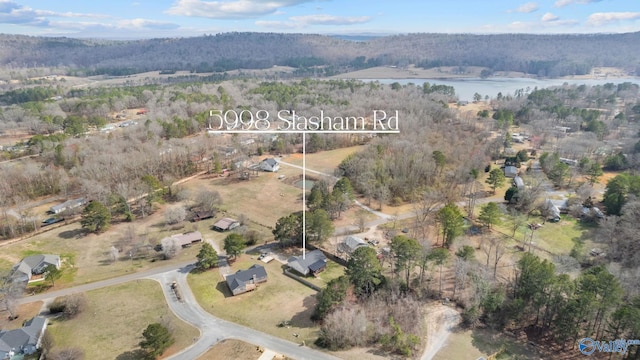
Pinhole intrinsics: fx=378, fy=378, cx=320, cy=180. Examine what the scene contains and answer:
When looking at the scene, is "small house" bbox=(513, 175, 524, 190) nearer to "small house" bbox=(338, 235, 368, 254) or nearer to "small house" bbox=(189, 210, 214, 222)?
"small house" bbox=(338, 235, 368, 254)

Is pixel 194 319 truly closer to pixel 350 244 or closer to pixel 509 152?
pixel 350 244

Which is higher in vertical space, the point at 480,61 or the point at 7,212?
the point at 480,61

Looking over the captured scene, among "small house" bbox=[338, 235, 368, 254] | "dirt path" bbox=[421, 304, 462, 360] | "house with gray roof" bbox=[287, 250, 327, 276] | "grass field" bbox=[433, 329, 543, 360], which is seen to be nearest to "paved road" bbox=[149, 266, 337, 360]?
"dirt path" bbox=[421, 304, 462, 360]

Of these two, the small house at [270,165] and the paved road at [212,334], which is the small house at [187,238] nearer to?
the paved road at [212,334]

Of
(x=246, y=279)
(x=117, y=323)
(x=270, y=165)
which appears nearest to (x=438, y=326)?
(x=246, y=279)

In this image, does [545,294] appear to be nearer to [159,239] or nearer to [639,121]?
[159,239]

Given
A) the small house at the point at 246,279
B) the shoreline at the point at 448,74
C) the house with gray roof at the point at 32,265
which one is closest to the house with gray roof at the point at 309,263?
the small house at the point at 246,279

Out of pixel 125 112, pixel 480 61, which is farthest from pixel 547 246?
pixel 480 61
